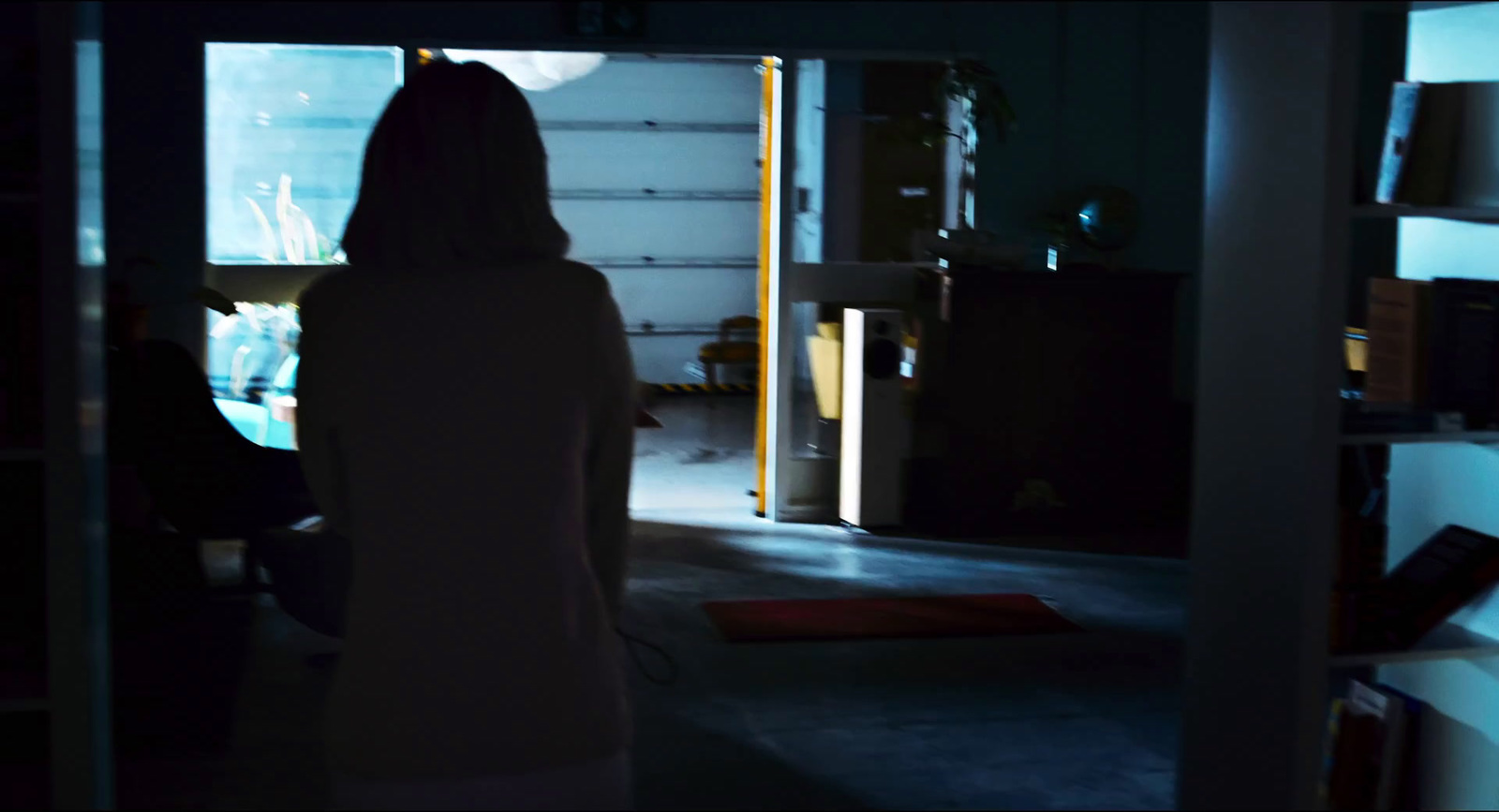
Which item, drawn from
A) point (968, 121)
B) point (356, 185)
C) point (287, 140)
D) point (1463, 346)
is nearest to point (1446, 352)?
point (1463, 346)

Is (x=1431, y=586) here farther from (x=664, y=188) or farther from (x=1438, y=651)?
(x=664, y=188)

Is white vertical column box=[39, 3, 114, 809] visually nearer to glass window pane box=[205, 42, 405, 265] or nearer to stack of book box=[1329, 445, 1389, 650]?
stack of book box=[1329, 445, 1389, 650]

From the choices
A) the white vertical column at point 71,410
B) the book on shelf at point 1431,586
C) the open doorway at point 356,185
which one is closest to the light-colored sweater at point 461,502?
the white vertical column at point 71,410

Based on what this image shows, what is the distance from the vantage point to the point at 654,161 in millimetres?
12914

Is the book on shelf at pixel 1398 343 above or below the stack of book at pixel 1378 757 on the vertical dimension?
above

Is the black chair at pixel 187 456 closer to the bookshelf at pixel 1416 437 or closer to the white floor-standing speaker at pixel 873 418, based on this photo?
the white floor-standing speaker at pixel 873 418

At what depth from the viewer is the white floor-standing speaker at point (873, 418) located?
24.2 ft

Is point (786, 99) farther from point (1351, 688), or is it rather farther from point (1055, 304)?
point (1351, 688)

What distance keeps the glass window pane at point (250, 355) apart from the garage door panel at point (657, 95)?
5.44 m

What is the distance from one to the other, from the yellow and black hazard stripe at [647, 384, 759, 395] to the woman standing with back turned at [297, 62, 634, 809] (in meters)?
11.2

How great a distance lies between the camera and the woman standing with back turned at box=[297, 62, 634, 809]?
5.75 feet

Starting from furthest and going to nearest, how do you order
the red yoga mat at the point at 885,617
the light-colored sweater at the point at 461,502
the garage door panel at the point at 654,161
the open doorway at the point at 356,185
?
1. the garage door panel at the point at 654,161
2. the open doorway at the point at 356,185
3. the red yoga mat at the point at 885,617
4. the light-colored sweater at the point at 461,502

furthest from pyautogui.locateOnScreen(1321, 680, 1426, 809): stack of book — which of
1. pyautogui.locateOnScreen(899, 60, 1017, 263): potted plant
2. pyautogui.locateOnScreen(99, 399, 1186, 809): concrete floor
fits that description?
pyautogui.locateOnScreen(899, 60, 1017, 263): potted plant

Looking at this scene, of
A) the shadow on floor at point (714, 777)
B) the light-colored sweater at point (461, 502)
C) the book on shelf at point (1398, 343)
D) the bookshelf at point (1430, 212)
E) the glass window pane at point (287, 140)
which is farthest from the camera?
the glass window pane at point (287, 140)
